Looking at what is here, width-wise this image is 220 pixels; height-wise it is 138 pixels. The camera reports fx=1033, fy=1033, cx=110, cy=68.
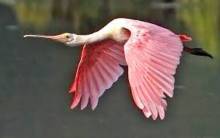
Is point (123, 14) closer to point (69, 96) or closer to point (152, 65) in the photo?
point (69, 96)

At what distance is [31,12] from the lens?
1705 cm

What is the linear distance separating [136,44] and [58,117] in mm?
3441

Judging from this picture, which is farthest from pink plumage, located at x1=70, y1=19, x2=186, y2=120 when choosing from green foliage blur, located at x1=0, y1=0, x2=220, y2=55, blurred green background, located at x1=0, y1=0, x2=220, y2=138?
green foliage blur, located at x1=0, y1=0, x2=220, y2=55

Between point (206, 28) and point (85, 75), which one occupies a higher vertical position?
point (85, 75)

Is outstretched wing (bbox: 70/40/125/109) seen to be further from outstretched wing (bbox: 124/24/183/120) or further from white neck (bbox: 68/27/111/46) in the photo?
outstretched wing (bbox: 124/24/183/120)

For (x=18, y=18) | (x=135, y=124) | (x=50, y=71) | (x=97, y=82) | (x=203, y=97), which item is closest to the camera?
(x=97, y=82)

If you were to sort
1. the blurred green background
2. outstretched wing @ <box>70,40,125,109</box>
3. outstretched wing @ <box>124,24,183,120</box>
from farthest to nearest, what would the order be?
the blurred green background, outstretched wing @ <box>70,40,125,109</box>, outstretched wing @ <box>124,24,183,120</box>

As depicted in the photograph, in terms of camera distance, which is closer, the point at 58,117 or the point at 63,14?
the point at 58,117

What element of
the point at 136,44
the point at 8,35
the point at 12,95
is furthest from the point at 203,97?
the point at 8,35

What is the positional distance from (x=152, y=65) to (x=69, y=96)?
4.48 meters

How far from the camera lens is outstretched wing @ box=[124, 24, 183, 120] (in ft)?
12.7

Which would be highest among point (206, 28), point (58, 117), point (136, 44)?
point (136, 44)

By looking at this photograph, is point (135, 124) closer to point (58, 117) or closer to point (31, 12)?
point (58, 117)

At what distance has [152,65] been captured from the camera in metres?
4.06
